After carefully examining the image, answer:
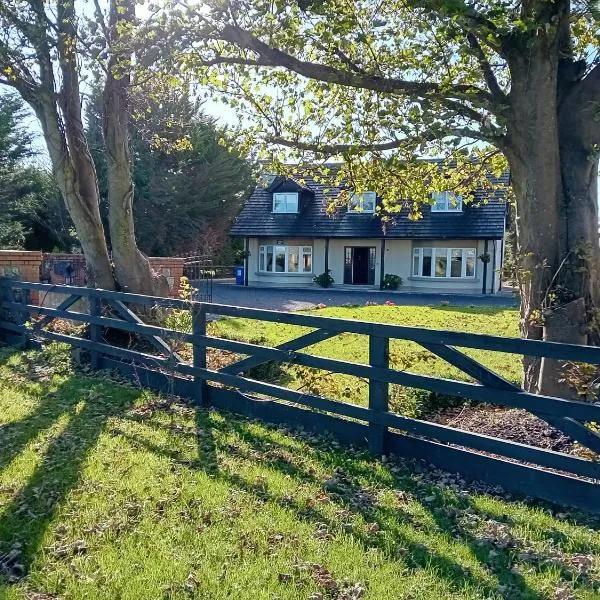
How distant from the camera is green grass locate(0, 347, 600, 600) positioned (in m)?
3.15

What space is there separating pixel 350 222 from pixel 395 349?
75.5 ft

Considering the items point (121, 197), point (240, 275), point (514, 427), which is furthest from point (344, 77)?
point (240, 275)

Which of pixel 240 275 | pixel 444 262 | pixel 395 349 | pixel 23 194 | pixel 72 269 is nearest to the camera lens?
pixel 395 349

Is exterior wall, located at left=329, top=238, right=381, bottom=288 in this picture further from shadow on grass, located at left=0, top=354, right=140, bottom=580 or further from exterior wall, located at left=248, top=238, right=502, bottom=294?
shadow on grass, located at left=0, top=354, right=140, bottom=580

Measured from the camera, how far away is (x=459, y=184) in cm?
883

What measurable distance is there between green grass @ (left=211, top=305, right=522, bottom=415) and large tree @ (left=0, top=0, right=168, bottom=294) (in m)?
2.45

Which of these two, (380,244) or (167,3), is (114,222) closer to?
(167,3)

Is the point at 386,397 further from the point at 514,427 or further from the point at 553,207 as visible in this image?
the point at 553,207

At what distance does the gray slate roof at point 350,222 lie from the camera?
30000mm

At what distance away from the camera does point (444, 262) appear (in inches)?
1244

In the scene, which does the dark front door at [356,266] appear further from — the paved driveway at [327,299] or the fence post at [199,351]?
the fence post at [199,351]

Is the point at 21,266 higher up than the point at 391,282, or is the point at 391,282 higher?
the point at 21,266

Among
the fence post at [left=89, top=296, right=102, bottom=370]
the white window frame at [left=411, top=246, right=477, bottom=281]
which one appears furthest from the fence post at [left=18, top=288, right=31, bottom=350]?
the white window frame at [left=411, top=246, right=477, bottom=281]

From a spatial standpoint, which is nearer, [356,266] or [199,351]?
[199,351]
